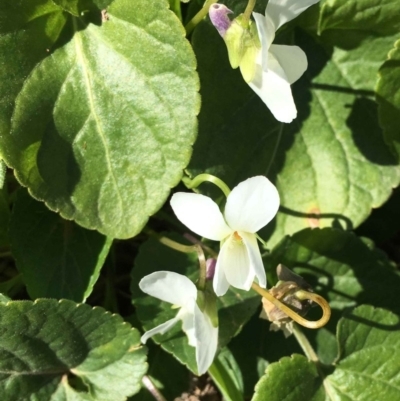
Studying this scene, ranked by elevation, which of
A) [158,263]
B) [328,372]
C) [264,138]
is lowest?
[328,372]

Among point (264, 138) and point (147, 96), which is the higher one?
point (147, 96)

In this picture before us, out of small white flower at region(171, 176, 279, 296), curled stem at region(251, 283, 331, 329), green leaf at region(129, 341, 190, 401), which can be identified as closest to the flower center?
small white flower at region(171, 176, 279, 296)

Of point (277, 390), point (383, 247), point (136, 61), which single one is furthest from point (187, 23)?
point (383, 247)

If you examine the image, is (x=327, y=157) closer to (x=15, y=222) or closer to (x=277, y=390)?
(x=277, y=390)

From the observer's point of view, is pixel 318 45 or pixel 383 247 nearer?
Result: pixel 318 45

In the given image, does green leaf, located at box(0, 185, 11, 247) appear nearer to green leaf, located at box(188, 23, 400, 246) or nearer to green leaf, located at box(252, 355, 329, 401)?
green leaf, located at box(188, 23, 400, 246)

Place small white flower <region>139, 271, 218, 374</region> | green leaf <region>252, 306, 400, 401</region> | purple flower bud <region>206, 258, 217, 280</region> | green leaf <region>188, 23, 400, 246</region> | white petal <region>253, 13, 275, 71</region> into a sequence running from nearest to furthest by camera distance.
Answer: white petal <region>253, 13, 275, 71</region>, small white flower <region>139, 271, 218, 374</region>, purple flower bud <region>206, 258, 217, 280</region>, green leaf <region>252, 306, 400, 401</region>, green leaf <region>188, 23, 400, 246</region>
